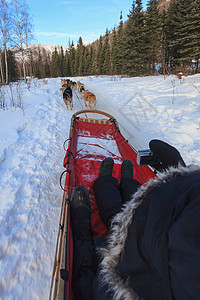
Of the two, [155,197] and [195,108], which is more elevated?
[195,108]

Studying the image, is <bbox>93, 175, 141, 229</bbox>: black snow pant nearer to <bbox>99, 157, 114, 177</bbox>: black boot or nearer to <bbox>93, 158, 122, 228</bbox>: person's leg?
<bbox>93, 158, 122, 228</bbox>: person's leg

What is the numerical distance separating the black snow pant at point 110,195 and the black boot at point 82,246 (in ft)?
0.50

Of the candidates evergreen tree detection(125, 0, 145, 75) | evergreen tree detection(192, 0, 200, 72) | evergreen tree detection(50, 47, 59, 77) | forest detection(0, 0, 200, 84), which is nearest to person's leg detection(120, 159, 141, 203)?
forest detection(0, 0, 200, 84)

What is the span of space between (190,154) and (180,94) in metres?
4.49

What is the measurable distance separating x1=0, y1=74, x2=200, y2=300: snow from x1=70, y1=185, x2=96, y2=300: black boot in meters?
0.33

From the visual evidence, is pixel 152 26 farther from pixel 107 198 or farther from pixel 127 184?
pixel 107 198

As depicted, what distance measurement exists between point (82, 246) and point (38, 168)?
1581 millimetres

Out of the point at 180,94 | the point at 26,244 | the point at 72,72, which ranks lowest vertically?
the point at 26,244

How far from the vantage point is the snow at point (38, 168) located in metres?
1.36

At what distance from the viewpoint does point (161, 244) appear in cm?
48

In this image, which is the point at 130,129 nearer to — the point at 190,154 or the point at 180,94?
the point at 190,154

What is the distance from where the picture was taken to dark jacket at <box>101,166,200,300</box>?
1.36 ft

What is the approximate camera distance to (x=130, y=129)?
4195mm

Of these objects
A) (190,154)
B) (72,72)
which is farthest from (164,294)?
(72,72)
